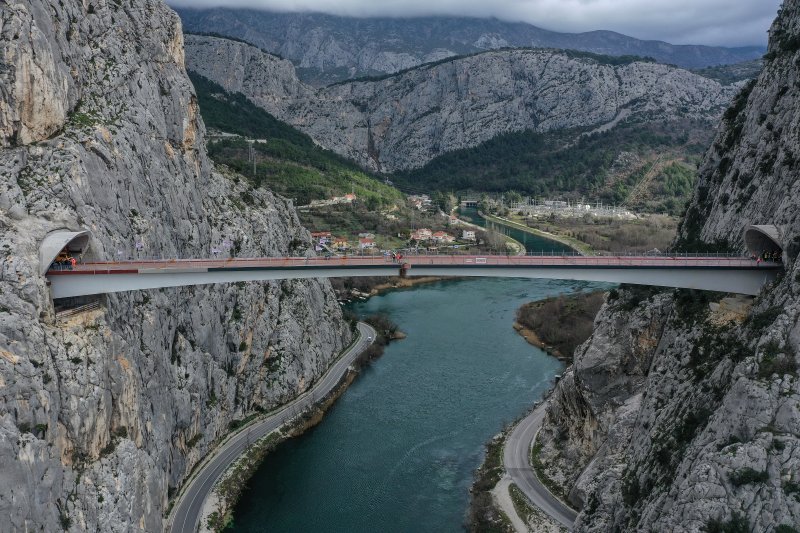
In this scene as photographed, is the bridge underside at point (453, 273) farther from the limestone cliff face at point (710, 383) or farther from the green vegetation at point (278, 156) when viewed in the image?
the green vegetation at point (278, 156)

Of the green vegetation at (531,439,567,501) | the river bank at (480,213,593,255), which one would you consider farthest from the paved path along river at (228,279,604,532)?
the river bank at (480,213,593,255)

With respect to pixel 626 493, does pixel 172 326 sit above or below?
above

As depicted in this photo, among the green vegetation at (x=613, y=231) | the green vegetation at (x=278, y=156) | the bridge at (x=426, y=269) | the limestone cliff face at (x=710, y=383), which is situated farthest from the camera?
the green vegetation at (x=278, y=156)

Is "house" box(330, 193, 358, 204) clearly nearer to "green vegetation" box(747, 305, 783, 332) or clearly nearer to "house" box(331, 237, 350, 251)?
"house" box(331, 237, 350, 251)

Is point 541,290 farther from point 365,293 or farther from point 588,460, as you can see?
point 588,460

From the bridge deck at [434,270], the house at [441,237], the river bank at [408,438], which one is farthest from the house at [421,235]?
the bridge deck at [434,270]

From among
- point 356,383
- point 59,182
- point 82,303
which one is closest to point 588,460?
point 356,383

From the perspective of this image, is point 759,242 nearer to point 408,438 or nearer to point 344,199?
point 408,438
